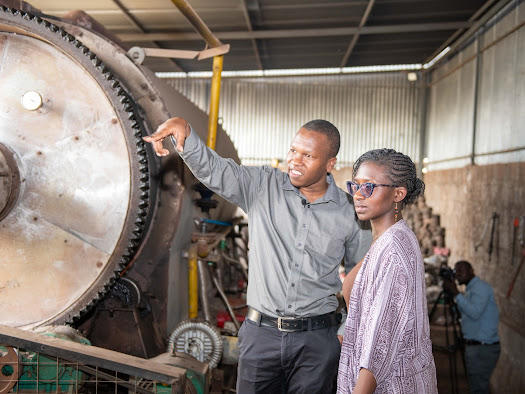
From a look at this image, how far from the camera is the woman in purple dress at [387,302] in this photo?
162cm

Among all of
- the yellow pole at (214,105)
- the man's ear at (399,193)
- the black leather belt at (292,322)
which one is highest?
the yellow pole at (214,105)

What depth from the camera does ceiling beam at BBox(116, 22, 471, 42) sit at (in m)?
8.75

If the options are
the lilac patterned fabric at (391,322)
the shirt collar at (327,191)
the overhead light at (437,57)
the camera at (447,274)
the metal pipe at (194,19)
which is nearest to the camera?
Result: the lilac patterned fabric at (391,322)

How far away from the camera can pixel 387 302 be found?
1.62 meters

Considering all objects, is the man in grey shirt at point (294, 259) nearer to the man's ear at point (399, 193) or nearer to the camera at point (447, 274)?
the man's ear at point (399, 193)

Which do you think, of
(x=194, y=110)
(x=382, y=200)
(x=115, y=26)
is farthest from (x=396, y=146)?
(x=382, y=200)

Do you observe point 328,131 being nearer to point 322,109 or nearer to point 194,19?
point 194,19

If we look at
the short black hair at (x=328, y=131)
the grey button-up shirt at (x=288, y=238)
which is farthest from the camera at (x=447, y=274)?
the short black hair at (x=328, y=131)

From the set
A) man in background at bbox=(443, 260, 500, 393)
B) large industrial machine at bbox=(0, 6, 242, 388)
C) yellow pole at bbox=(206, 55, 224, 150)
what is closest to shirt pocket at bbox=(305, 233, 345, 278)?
large industrial machine at bbox=(0, 6, 242, 388)

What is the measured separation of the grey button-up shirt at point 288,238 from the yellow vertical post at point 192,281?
1159 millimetres

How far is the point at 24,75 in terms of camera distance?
2.90m

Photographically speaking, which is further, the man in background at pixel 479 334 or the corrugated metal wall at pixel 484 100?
the corrugated metal wall at pixel 484 100

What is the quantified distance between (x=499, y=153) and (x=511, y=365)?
2.90 m

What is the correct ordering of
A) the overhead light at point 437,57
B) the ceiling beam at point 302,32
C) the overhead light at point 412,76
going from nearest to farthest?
the ceiling beam at point 302,32 → the overhead light at point 437,57 → the overhead light at point 412,76
